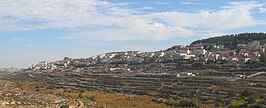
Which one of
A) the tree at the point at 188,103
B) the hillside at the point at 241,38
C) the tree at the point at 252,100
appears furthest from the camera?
the hillside at the point at 241,38

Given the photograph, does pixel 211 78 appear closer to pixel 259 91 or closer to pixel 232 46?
pixel 259 91

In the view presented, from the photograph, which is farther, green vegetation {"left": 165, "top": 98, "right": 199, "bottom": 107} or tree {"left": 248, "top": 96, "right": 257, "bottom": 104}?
green vegetation {"left": 165, "top": 98, "right": 199, "bottom": 107}

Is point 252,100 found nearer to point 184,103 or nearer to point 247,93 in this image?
point 247,93

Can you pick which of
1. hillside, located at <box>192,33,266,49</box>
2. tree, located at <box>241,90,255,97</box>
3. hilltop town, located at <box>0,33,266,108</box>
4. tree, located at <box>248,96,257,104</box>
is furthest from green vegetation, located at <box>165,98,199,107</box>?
hillside, located at <box>192,33,266,49</box>

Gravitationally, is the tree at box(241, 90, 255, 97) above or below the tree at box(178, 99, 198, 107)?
above

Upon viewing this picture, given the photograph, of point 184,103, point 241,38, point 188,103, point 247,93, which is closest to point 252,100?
point 247,93

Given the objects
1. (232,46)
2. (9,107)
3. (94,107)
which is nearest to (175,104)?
(94,107)

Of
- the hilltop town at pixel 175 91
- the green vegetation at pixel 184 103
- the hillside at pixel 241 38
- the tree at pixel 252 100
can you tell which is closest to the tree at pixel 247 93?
the hilltop town at pixel 175 91

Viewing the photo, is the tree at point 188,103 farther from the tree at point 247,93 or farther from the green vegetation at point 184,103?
the tree at point 247,93

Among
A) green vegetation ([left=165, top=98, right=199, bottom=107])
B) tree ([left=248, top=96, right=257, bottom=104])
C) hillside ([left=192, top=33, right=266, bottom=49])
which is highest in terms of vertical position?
hillside ([left=192, top=33, right=266, bottom=49])

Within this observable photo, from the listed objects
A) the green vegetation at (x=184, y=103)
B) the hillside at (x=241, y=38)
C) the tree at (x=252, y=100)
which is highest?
the hillside at (x=241, y=38)

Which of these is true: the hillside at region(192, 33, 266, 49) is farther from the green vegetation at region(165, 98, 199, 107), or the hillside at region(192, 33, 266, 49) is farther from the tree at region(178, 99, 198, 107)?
the tree at region(178, 99, 198, 107)

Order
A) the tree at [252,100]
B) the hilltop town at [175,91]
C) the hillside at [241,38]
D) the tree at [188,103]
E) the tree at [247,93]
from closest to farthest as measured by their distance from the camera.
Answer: the tree at [252,100]
the tree at [188,103]
the hilltop town at [175,91]
the tree at [247,93]
the hillside at [241,38]
